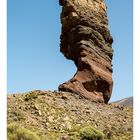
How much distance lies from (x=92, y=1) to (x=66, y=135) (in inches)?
554

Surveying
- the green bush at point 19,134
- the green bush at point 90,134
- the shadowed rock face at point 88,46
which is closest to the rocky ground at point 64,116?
the green bush at point 90,134

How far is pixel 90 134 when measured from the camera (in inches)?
869

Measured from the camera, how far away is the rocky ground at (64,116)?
22.2 metres

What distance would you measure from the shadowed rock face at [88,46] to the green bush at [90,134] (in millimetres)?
5680

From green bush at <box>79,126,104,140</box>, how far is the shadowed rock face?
568cm

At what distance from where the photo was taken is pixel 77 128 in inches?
912

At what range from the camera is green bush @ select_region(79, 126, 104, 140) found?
72.8ft
